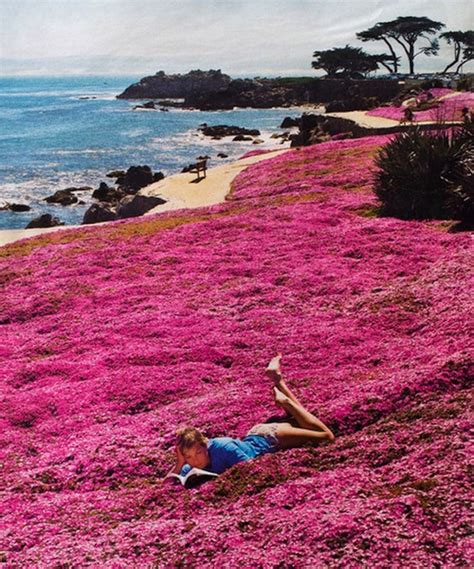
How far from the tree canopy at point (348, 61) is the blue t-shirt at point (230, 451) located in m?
147

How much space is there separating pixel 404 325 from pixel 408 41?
5038 inches

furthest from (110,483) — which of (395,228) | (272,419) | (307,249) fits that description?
(395,228)

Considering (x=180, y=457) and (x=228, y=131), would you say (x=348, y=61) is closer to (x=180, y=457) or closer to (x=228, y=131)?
(x=228, y=131)

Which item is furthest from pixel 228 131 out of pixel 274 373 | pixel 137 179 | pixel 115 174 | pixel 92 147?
pixel 274 373

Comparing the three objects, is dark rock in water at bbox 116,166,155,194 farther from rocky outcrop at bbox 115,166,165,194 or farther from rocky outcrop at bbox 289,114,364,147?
rocky outcrop at bbox 289,114,364,147

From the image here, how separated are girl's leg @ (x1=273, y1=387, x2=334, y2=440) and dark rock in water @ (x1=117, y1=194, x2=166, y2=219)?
28.7 metres

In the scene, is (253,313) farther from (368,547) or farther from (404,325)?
(368,547)

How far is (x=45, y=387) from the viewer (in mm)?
Answer: 13570

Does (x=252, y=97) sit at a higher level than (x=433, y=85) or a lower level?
higher

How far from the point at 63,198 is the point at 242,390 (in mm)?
46002

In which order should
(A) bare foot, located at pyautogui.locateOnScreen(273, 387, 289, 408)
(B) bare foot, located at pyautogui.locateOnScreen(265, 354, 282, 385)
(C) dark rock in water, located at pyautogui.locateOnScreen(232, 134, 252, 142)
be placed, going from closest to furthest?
(A) bare foot, located at pyautogui.locateOnScreen(273, 387, 289, 408) → (B) bare foot, located at pyautogui.locateOnScreen(265, 354, 282, 385) → (C) dark rock in water, located at pyautogui.locateOnScreen(232, 134, 252, 142)

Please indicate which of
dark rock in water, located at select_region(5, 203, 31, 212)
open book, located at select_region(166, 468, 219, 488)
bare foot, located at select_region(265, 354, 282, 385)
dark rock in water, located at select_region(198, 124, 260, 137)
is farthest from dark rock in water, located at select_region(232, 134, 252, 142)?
open book, located at select_region(166, 468, 219, 488)

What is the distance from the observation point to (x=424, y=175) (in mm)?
23328

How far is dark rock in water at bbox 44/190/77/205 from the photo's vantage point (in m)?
54.2
